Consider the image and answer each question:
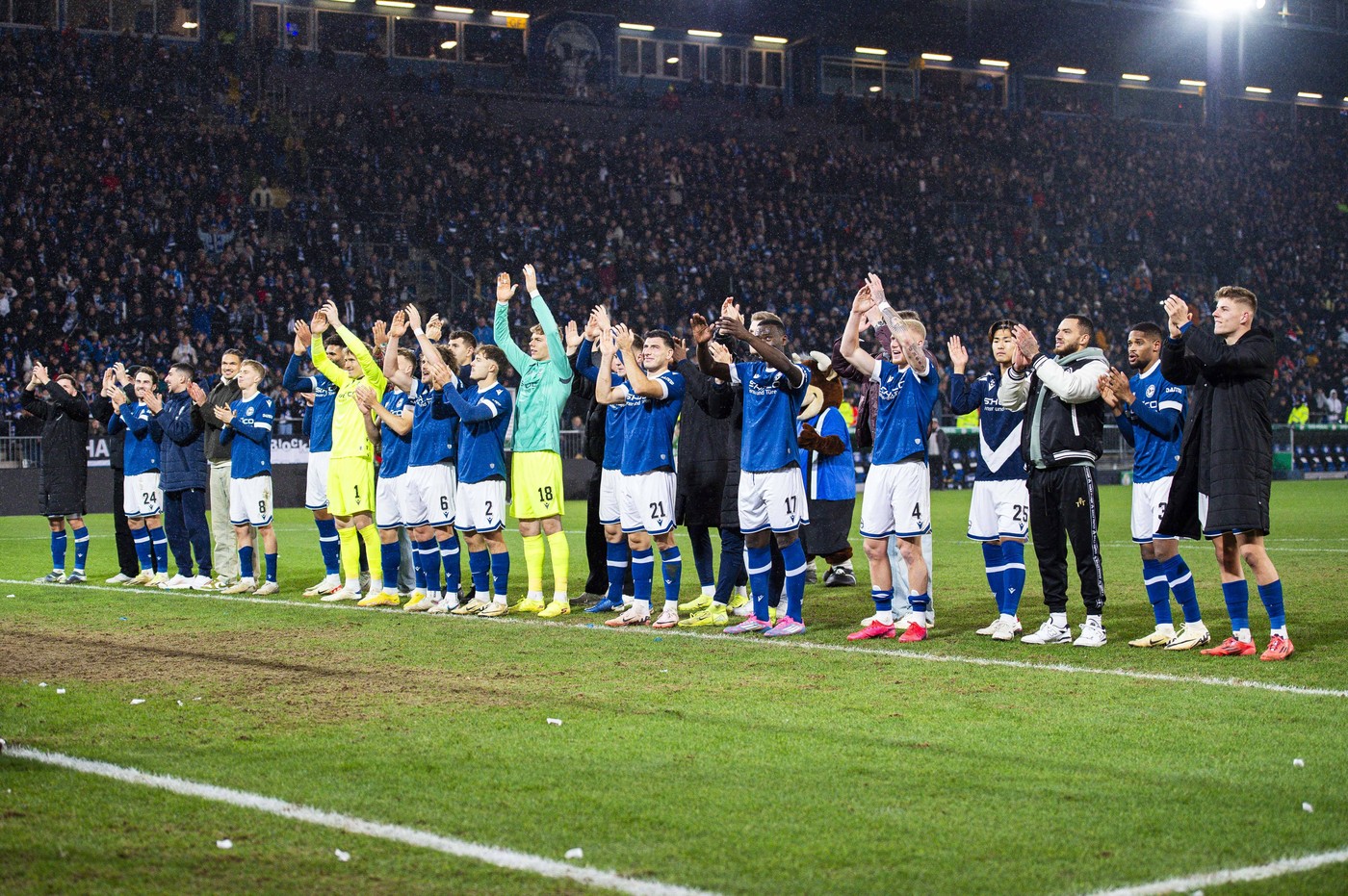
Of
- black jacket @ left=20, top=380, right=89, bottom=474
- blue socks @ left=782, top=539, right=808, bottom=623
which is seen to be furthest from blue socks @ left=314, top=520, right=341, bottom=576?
blue socks @ left=782, top=539, right=808, bottom=623

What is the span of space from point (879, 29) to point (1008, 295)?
9689 millimetres

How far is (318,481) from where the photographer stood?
41.5ft

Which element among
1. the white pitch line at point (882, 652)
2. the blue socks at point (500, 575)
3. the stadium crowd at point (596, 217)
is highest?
the stadium crowd at point (596, 217)

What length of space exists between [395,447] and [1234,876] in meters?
8.85

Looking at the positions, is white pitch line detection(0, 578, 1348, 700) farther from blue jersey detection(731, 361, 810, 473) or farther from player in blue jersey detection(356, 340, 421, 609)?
blue jersey detection(731, 361, 810, 473)

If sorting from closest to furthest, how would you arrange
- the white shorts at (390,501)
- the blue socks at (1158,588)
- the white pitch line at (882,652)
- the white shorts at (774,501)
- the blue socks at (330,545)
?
the white pitch line at (882,652), the blue socks at (1158,588), the white shorts at (774,501), the white shorts at (390,501), the blue socks at (330,545)

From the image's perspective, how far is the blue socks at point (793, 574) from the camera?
9656mm

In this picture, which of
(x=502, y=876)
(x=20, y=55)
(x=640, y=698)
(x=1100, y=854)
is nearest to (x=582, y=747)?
(x=640, y=698)

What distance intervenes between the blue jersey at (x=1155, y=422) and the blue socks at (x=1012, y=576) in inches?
35.2

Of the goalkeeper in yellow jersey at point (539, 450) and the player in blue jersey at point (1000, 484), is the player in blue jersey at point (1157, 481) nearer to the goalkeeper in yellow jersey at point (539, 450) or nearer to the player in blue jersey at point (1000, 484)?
the player in blue jersey at point (1000, 484)

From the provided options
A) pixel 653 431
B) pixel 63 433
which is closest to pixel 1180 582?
pixel 653 431

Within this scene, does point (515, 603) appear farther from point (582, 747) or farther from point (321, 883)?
point (321, 883)

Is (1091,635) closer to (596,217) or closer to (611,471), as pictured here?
(611,471)

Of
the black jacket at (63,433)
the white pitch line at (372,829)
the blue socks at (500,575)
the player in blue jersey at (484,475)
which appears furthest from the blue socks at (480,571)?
the white pitch line at (372,829)
